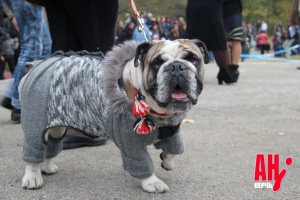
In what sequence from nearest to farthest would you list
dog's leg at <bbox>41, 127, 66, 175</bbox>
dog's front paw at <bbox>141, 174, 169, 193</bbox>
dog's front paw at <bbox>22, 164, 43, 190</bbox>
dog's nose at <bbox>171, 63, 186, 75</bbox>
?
dog's nose at <bbox>171, 63, 186, 75</bbox> < dog's front paw at <bbox>141, 174, 169, 193</bbox> < dog's front paw at <bbox>22, 164, 43, 190</bbox> < dog's leg at <bbox>41, 127, 66, 175</bbox>

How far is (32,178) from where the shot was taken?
2.53 metres

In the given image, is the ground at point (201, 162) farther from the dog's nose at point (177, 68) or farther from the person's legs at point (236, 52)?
the person's legs at point (236, 52)

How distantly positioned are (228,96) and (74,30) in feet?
9.14

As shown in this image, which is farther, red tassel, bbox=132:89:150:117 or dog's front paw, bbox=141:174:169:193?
dog's front paw, bbox=141:174:169:193

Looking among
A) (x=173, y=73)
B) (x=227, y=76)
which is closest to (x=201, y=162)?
(x=173, y=73)

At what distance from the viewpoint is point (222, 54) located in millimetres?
6082

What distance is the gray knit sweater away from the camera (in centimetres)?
231

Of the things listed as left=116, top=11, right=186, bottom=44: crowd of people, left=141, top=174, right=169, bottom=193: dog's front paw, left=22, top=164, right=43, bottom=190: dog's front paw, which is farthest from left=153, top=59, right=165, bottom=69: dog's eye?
left=116, top=11, right=186, bottom=44: crowd of people

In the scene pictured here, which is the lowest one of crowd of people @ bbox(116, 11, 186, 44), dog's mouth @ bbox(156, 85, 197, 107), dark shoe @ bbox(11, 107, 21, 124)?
crowd of people @ bbox(116, 11, 186, 44)

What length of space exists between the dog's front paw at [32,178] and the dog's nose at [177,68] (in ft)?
3.65

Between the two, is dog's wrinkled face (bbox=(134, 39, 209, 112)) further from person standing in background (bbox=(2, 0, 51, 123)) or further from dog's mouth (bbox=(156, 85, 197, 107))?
person standing in background (bbox=(2, 0, 51, 123))

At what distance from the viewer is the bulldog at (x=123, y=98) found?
2113mm

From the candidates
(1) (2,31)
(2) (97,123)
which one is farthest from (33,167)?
(1) (2,31)

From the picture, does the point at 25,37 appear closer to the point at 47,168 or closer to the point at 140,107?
the point at 47,168
